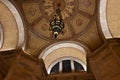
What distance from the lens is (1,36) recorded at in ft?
39.6

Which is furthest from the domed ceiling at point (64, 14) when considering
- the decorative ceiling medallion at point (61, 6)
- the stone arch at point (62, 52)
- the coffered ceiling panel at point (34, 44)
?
the stone arch at point (62, 52)

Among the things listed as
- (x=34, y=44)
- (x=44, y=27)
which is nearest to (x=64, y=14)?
(x=44, y=27)

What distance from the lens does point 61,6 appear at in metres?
12.6

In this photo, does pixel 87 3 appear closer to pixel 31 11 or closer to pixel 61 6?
pixel 61 6

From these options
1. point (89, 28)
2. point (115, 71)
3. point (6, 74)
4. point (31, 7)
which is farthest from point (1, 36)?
point (115, 71)

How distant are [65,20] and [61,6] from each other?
80 cm

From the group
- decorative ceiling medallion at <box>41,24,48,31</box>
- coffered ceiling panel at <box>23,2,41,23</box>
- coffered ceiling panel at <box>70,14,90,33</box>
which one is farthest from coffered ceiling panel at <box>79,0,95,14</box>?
coffered ceiling panel at <box>23,2,41,23</box>

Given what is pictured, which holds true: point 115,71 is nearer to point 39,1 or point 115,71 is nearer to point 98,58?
point 98,58

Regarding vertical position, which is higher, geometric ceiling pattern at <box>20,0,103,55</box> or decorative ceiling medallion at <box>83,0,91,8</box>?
decorative ceiling medallion at <box>83,0,91,8</box>

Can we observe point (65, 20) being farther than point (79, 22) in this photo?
Yes

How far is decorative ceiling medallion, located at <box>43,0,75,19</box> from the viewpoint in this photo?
12492 millimetres

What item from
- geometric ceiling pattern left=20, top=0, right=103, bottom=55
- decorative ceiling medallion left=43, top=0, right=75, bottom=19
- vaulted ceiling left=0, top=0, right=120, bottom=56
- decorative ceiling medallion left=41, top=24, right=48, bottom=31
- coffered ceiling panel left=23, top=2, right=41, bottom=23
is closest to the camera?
vaulted ceiling left=0, top=0, right=120, bottom=56

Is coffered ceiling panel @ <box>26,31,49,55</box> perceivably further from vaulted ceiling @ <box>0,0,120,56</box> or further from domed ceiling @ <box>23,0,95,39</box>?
domed ceiling @ <box>23,0,95,39</box>

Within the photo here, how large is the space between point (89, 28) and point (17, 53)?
4180 mm
